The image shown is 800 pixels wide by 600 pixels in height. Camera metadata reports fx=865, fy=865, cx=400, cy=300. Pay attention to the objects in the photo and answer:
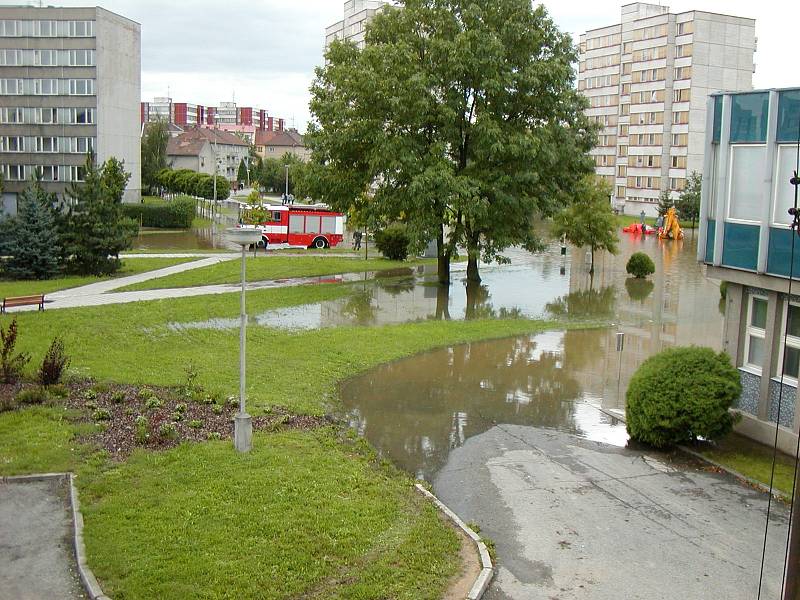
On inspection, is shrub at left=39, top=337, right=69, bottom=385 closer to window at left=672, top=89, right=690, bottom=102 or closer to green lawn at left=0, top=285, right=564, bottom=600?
green lawn at left=0, top=285, right=564, bottom=600

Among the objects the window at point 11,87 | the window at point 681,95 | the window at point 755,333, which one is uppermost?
the window at point 681,95

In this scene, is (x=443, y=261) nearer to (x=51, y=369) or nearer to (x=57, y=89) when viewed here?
(x=51, y=369)

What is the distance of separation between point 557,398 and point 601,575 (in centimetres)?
858

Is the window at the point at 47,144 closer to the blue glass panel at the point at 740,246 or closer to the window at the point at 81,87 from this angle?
the window at the point at 81,87

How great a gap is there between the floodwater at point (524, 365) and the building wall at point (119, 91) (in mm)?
43210

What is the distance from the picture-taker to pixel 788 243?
1358 cm

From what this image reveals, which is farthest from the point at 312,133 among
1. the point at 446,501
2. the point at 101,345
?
the point at 446,501

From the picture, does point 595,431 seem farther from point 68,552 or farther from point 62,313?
point 62,313

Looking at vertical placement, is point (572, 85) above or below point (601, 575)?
above

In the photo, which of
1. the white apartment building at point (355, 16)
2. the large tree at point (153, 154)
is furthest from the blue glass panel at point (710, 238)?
the white apartment building at point (355, 16)

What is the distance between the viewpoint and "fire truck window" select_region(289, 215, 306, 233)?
48.6 metres

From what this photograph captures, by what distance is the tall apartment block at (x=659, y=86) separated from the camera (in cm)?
8119

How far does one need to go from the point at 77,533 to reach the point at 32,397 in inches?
239

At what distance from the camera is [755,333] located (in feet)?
48.5
